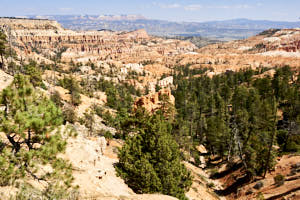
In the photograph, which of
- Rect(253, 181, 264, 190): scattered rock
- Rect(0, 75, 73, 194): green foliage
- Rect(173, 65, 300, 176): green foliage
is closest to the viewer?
Rect(0, 75, 73, 194): green foliage

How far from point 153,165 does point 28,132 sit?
577 inches

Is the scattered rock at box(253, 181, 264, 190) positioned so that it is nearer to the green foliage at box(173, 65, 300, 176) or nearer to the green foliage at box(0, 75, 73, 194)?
the green foliage at box(173, 65, 300, 176)

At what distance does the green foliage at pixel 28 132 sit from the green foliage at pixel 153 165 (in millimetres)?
10598

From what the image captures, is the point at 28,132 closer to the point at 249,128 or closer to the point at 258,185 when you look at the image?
the point at 258,185

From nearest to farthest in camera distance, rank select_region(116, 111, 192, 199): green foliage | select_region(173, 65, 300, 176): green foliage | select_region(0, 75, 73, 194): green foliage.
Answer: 1. select_region(0, 75, 73, 194): green foliage
2. select_region(116, 111, 192, 199): green foliage
3. select_region(173, 65, 300, 176): green foliage

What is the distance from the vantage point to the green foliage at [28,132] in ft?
33.3

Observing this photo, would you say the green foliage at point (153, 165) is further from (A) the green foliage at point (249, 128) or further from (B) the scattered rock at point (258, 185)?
(A) the green foliage at point (249, 128)

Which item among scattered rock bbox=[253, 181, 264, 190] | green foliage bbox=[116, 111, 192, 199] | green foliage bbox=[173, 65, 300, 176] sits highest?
green foliage bbox=[116, 111, 192, 199]

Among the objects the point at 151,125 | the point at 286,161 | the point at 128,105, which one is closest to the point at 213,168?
the point at 286,161

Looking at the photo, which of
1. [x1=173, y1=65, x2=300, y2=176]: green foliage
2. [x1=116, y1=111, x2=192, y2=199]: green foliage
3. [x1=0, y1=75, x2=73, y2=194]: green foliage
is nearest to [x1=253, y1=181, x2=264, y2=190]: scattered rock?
[x1=173, y1=65, x2=300, y2=176]: green foliage

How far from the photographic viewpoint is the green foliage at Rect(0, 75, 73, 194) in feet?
33.3

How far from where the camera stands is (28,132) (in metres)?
11.2

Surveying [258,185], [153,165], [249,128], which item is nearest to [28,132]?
[153,165]

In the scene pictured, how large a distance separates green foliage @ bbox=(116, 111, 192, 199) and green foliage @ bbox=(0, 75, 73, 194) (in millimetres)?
10598
